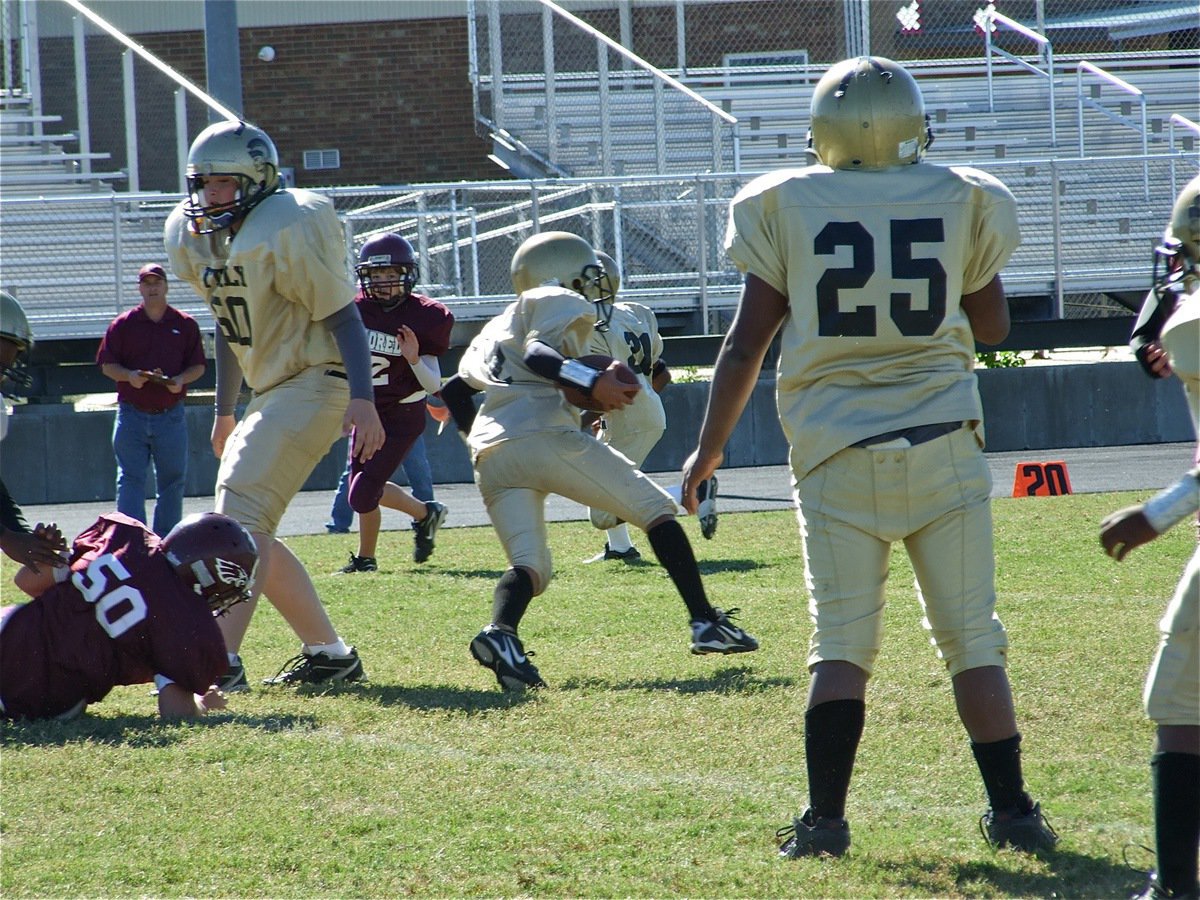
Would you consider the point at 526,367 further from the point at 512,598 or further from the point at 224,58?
the point at 224,58

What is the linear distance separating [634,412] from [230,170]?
4150 millimetres

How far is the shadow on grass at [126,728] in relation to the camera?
15.8ft

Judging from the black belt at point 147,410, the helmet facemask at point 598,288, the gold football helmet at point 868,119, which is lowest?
the black belt at point 147,410

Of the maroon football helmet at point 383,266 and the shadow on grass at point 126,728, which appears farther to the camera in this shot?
the maroon football helmet at point 383,266

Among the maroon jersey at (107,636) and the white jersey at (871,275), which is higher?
the white jersey at (871,275)

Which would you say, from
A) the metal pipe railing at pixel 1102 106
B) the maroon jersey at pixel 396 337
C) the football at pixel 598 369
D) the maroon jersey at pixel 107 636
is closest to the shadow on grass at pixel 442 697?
the maroon jersey at pixel 107 636

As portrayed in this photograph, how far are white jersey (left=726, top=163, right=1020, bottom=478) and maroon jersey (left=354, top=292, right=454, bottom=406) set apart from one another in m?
5.10

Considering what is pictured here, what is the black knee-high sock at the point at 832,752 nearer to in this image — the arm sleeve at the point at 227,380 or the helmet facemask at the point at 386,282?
the arm sleeve at the point at 227,380

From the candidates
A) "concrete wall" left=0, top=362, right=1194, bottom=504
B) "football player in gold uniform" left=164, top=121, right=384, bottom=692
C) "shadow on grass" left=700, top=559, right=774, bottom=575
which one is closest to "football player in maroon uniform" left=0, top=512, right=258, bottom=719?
"football player in gold uniform" left=164, top=121, right=384, bottom=692

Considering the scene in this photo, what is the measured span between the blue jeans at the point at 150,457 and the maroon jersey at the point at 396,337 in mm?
2292

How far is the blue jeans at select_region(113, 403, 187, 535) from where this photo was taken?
33.6 ft

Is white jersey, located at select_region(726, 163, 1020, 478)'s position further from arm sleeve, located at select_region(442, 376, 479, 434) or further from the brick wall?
the brick wall

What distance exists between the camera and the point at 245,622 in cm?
569

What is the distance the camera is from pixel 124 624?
194 inches
